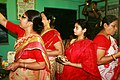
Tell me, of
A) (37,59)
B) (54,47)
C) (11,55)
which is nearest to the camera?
(37,59)

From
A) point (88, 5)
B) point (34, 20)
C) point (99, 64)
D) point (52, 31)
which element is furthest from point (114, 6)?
point (34, 20)

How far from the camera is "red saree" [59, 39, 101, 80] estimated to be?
213cm

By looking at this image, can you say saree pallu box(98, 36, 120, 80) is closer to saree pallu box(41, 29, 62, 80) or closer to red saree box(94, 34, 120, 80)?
red saree box(94, 34, 120, 80)

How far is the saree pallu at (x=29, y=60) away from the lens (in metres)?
1.74

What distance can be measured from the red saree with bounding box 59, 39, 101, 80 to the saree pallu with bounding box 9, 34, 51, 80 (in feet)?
1.52

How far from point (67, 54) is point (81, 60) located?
0.71 ft

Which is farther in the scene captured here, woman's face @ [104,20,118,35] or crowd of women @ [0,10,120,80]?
woman's face @ [104,20,118,35]

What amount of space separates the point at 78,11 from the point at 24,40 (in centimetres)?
297

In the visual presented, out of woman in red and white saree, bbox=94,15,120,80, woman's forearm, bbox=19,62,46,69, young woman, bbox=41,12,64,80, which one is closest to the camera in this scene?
woman's forearm, bbox=19,62,46,69

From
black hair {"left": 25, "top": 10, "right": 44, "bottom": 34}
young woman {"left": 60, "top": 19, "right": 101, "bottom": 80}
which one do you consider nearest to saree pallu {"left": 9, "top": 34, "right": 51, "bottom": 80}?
black hair {"left": 25, "top": 10, "right": 44, "bottom": 34}

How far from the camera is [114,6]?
188 inches

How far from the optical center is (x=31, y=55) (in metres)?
1.75

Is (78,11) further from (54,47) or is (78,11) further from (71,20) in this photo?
(54,47)

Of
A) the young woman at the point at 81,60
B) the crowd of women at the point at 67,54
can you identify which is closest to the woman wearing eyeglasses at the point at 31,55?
the crowd of women at the point at 67,54
